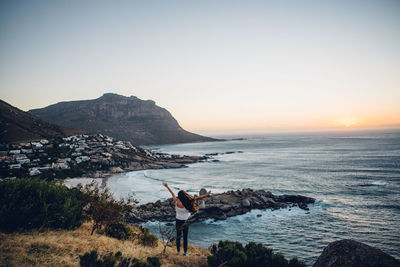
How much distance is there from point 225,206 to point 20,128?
2402 inches

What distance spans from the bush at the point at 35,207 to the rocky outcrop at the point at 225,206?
15655mm

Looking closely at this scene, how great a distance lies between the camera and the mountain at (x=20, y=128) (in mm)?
51906

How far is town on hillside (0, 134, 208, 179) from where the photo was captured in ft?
130

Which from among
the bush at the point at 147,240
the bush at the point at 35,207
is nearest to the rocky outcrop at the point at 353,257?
the bush at the point at 147,240

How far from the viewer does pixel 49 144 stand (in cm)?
5575

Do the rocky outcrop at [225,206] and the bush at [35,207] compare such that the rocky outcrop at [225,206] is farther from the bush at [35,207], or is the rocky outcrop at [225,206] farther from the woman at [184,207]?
the woman at [184,207]

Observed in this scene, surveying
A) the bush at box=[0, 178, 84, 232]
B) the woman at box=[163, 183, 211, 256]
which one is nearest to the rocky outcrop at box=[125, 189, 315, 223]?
the bush at box=[0, 178, 84, 232]

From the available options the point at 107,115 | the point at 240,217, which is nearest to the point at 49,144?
the point at 240,217

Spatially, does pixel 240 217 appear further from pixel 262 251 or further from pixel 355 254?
pixel 355 254

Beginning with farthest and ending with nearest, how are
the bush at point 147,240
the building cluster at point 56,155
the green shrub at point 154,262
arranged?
the building cluster at point 56,155 → the bush at point 147,240 → the green shrub at point 154,262

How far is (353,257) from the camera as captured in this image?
253 inches

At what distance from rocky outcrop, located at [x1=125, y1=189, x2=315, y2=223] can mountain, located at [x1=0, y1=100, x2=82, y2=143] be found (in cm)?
4639

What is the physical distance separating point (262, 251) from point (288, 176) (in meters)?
39.7

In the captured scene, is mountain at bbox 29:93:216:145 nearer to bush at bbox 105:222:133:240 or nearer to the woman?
bush at bbox 105:222:133:240
